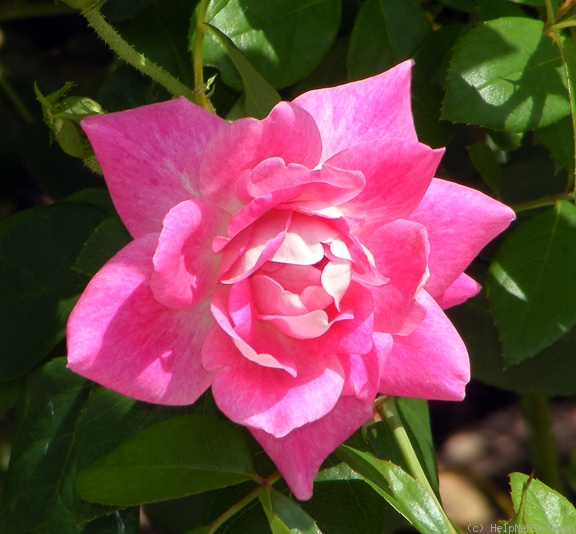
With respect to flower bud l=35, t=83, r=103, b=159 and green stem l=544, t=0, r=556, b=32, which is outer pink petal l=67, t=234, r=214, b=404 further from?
green stem l=544, t=0, r=556, b=32

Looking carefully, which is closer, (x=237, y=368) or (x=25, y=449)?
(x=237, y=368)

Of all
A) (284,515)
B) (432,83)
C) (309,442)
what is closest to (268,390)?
(309,442)

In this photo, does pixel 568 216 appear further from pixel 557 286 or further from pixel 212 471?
pixel 212 471

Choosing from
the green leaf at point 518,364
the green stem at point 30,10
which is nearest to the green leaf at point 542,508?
the green leaf at point 518,364

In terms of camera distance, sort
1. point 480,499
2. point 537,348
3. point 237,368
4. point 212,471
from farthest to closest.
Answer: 1. point 480,499
2. point 537,348
3. point 212,471
4. point 237,368

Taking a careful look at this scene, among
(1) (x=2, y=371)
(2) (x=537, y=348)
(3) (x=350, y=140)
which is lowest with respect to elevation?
(2) (x=537, y=348)

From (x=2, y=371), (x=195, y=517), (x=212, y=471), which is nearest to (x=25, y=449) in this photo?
(x=2, y=371)

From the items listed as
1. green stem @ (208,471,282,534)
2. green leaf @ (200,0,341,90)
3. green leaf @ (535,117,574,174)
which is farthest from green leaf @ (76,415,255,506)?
green leaf @ (535,117,574,174)

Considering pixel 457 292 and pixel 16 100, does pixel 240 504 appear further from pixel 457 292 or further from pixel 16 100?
pixel 16 100
